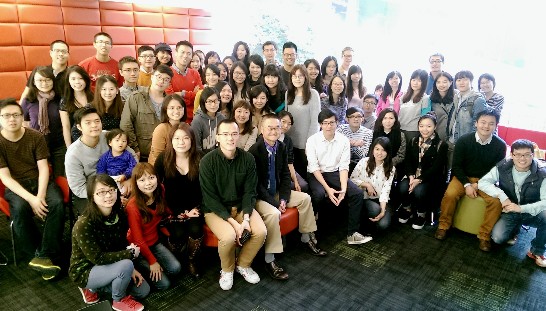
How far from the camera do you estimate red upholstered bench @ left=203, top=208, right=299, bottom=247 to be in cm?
260

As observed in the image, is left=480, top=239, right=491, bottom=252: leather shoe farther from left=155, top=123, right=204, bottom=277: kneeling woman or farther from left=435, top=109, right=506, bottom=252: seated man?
left=155, top=123, right=204, bottom=277: kneeling woman

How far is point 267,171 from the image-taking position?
287 cm

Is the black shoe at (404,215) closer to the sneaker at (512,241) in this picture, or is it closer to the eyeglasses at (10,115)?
the sneaker at (512,241)

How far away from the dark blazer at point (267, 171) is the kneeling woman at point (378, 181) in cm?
76

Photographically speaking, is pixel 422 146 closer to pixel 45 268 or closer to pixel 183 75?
pixel 183 75

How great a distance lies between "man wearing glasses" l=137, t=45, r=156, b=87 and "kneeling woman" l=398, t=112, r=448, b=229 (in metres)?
2.60

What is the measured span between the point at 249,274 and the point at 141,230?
2.61 ft

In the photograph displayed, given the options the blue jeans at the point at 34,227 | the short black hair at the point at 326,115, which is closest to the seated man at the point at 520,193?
the short black hair at the point at 326,115

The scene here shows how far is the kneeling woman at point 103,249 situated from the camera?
2115 millimetres

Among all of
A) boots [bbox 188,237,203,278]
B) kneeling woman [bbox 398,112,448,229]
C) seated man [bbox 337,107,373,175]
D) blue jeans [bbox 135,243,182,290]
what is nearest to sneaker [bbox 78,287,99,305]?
blue jeans [bbox 135,243,182,290]

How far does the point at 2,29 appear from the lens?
397 centimetres

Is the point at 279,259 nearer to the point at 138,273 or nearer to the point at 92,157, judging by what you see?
the point at 138,273

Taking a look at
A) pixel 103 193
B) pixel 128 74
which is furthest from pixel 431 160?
pixel 128 74

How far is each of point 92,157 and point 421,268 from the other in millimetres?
2567
